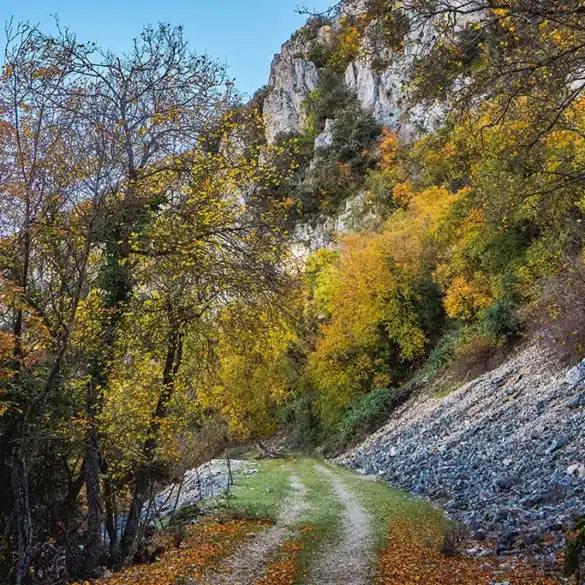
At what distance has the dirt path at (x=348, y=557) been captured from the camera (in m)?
7.86

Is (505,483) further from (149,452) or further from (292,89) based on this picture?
(292,89)

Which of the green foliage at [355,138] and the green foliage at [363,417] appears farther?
the green foliage at [355,138]

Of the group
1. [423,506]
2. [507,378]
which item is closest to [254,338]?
[423,506]

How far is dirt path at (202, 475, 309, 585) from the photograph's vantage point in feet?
26.6

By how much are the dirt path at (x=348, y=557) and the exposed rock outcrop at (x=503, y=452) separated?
6.95ft

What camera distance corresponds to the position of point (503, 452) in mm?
14711

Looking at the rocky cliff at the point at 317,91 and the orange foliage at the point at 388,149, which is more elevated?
the rocky cliff at the point at 317,91

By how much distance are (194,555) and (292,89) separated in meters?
81.4

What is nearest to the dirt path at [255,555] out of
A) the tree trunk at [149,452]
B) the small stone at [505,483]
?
the tree trunk at [149,452]

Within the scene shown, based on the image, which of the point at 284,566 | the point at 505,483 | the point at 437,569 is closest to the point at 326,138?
the point at 505,483

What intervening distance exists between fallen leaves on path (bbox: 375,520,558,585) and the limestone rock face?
243 ft

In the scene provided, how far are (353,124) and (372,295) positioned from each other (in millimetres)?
37310

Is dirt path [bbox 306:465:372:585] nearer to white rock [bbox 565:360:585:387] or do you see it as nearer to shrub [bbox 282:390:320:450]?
white rock [bbox 565:360:585:387]

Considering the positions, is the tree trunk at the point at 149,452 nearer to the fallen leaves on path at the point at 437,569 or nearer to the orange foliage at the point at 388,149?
the fallen leaves on path at the point at 437,569
